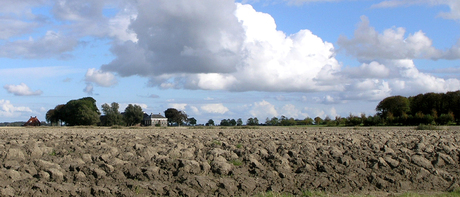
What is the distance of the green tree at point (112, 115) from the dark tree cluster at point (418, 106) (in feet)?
219

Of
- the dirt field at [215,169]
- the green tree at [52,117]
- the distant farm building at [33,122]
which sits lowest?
the dirt field at [215,169]

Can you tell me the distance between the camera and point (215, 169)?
12297 millimetres

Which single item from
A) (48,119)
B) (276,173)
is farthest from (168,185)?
(48,119)

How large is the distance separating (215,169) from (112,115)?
3840 inches

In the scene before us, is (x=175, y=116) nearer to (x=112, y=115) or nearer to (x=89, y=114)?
(x=112, y=115)

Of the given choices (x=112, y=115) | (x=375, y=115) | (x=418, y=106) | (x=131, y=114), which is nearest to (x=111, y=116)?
(x=112, y=115)

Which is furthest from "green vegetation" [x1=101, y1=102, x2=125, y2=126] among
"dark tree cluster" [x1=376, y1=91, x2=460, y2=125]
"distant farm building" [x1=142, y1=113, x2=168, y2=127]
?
"dark tree cluster" [x1=376, y1=91, x2=460, y2=125]

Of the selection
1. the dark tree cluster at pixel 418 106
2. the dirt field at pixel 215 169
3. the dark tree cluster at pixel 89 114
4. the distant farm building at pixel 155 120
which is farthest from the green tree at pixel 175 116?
the dirt field at pixel 215 169

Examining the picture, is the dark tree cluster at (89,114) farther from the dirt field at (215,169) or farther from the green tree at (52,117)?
the dirt field at (215,169)

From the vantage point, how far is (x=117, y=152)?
13.8 meters

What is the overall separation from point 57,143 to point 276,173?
8.86 meters

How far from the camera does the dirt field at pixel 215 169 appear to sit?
1091 cm

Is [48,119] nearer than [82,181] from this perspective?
No

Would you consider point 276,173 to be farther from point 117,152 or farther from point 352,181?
point 117,152
